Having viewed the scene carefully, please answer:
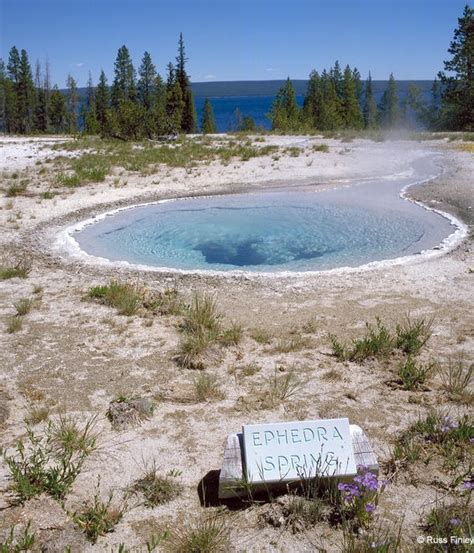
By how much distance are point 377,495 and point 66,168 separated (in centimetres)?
1854

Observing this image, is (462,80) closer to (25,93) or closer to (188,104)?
(188,104)

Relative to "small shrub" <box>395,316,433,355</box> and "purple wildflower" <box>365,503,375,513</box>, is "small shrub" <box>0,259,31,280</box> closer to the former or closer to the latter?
"small shrub" <box>395,316,433,355</box>

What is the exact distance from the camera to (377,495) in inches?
137

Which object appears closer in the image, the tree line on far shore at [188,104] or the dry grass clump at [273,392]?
the dry grass clump at [273,392]

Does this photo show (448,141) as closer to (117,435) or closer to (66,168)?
(66,168)

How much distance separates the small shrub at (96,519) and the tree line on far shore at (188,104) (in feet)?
101

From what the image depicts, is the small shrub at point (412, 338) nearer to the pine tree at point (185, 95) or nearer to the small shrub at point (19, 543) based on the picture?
the small shrub at point (19, 543)

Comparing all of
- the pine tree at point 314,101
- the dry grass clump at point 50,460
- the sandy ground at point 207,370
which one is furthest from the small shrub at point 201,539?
the pine tree at point 314,101

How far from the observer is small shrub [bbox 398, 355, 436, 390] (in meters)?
5.26

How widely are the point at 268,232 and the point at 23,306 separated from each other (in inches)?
261

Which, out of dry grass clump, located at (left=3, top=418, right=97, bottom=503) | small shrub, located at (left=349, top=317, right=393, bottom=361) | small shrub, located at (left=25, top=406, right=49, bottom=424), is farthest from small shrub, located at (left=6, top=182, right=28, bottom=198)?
small shrub, located at (left=349, top=317, right=393, bottom=361)

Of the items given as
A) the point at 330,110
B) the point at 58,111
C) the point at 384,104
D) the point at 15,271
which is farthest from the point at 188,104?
the point at 15,271

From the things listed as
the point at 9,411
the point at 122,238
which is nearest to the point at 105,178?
the point at 122,238

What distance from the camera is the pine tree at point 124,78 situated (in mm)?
62812
